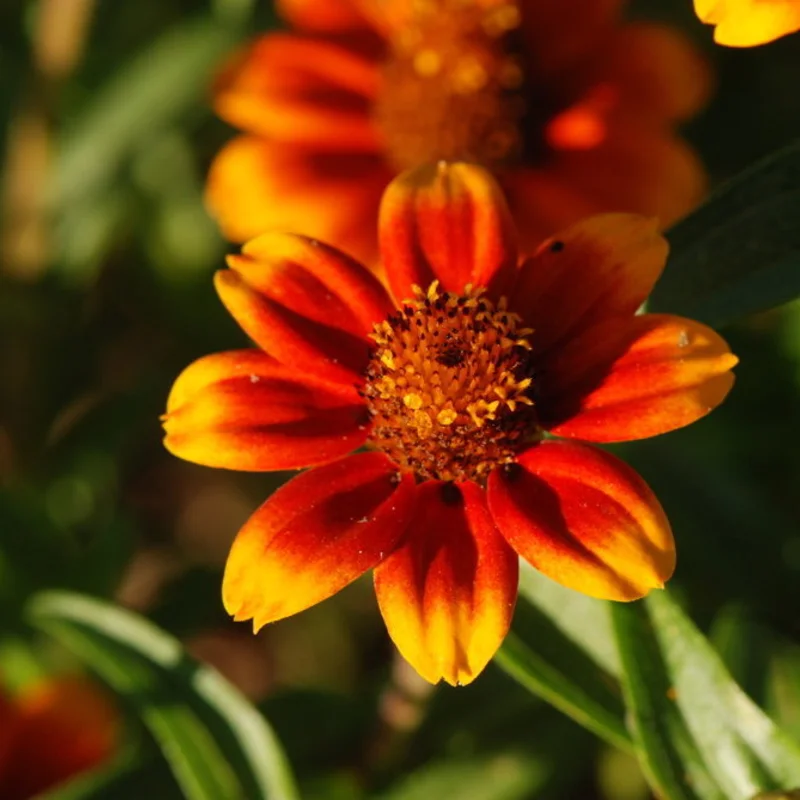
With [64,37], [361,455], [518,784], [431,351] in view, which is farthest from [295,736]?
[64,37]

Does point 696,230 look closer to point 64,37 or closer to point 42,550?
point 42,550

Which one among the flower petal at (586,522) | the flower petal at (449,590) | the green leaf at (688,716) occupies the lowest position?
the green leaf at (688,716)

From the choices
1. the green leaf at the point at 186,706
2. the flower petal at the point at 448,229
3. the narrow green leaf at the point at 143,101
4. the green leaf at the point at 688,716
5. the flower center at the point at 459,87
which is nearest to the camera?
the green leaf at the point at 688,716

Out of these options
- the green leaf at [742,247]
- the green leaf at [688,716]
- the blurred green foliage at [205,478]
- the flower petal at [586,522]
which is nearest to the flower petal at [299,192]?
the blurred green foliage at [205,478]

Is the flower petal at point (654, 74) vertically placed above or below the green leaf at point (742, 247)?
above

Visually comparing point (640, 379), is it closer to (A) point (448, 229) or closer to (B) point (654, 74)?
(A) point (448, 229)

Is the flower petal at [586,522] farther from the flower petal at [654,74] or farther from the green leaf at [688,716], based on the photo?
the flower petal at [654,74]

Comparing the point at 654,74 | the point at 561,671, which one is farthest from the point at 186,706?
the point at 654,74
